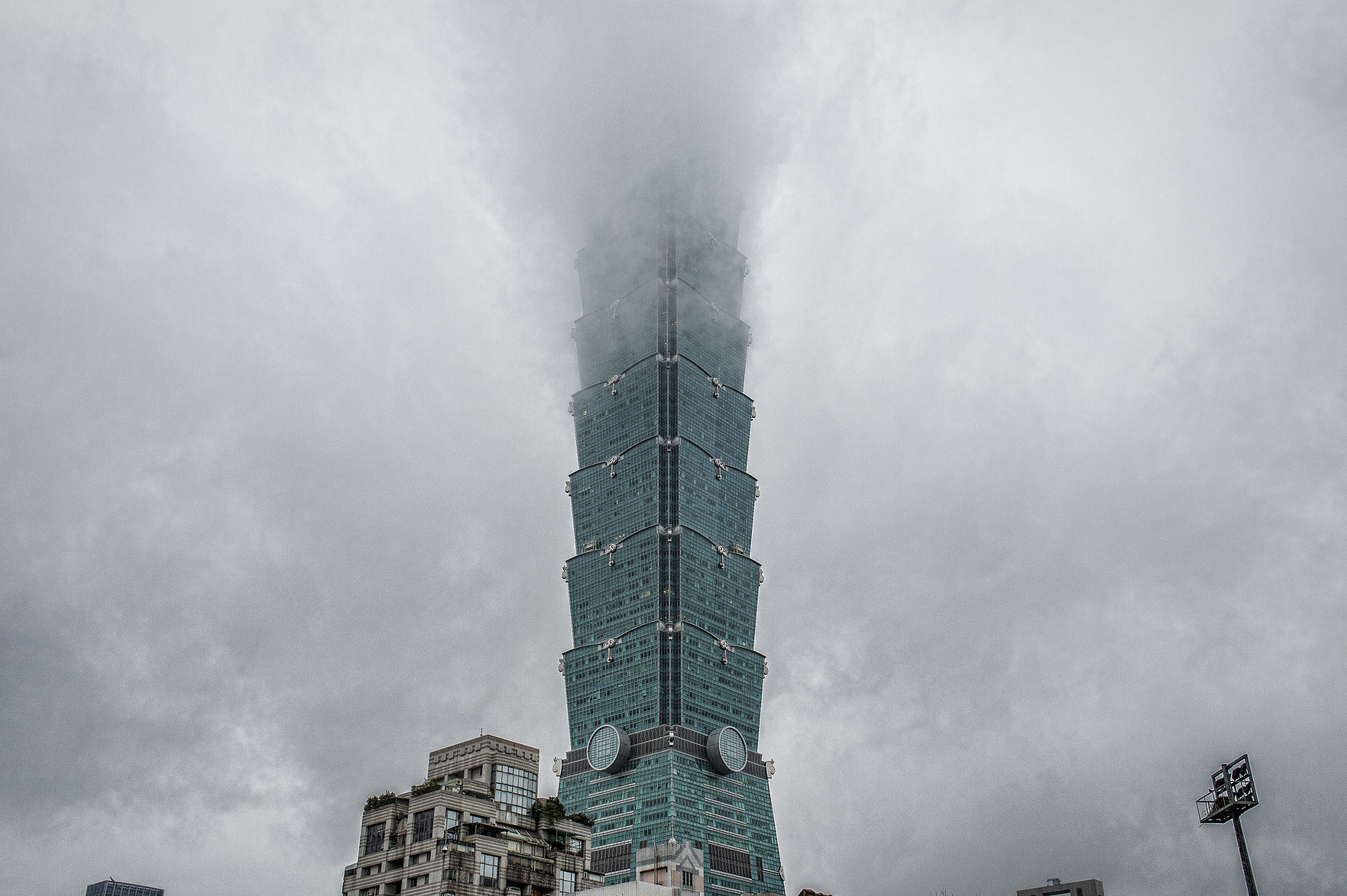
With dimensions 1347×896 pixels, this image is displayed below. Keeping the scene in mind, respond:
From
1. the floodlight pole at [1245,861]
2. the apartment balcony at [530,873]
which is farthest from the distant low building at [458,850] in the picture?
the floodlight pole at [1245,861]

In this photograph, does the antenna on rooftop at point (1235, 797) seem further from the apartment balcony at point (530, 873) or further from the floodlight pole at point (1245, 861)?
the apartment balcony at point (530, 873)

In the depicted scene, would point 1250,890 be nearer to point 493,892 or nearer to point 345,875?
point 493,892

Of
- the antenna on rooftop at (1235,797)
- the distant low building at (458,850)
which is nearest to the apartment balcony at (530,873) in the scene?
the distant low building at (458,850)

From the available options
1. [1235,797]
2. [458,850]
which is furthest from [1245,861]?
[458,850]

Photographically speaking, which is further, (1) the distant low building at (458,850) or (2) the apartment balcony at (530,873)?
(2) the apartment balcony at (530,873)

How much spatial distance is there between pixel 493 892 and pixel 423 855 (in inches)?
466

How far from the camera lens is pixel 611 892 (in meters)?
181

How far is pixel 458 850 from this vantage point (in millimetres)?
169500

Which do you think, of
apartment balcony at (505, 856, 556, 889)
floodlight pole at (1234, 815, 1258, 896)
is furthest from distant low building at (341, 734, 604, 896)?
floodlight pole at (1234, 815, 1258, 896)

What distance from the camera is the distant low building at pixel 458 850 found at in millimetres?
169250

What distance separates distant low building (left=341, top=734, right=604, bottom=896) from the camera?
169250mm

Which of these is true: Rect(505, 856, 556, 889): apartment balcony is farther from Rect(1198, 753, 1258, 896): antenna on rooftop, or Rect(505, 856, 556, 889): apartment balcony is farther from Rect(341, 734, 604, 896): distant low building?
Rect(1198, 753, 1258, 896): antenna on rooftop

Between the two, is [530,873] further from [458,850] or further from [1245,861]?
[1245,861]

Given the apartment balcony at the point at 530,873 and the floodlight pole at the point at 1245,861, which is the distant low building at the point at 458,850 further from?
the floodlight pole at the point at 1245,861
